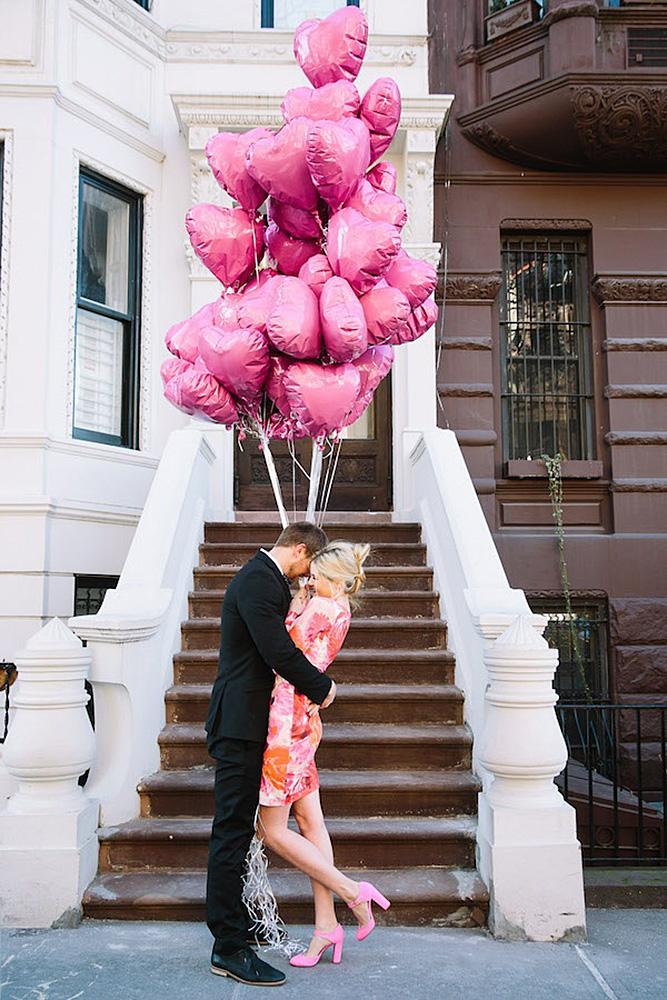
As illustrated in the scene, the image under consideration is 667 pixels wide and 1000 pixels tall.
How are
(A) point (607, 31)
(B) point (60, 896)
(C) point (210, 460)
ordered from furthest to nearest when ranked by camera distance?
(A) point (607, 31) → (C) point (210, 460) → (B) point (60, 896)

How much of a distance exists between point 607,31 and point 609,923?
24.9ft

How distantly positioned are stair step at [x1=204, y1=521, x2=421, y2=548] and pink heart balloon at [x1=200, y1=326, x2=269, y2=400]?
254 centimetres

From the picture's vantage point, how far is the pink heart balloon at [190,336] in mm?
4766

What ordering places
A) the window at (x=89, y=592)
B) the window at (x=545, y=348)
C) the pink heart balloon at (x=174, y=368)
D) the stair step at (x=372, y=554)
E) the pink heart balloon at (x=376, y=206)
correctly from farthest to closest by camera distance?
the window at (x=545, y=348), the window at (x=89, y=592), the stair step at (x=372, y=554), the pink heart balloon at (x=174, y=368), the pink heart balloon at (x=376, y=206)

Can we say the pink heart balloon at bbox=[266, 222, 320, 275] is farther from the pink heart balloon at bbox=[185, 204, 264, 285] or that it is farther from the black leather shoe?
the black leather shoe

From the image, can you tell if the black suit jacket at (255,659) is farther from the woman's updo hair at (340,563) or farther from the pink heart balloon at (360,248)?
the pink heart balloon at (360,248)

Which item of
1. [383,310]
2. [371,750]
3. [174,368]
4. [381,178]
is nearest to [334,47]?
[381,178]

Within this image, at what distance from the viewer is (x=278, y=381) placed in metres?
4.44

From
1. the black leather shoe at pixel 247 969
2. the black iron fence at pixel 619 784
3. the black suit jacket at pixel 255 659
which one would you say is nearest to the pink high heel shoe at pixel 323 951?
the black leather shoe at pixel 247 969

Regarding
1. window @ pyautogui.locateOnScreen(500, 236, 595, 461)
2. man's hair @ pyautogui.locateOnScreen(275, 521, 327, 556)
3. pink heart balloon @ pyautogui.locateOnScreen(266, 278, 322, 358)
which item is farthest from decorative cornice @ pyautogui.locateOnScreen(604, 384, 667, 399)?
man's hair @ pyautogui.locateOnScreen(275, 521, 327, 556)

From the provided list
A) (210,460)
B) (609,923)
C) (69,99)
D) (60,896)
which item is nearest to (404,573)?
(210,460)

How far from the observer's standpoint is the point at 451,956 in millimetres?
3592

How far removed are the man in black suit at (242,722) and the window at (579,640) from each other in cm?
502

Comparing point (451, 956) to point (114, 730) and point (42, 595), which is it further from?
point (42, 595)
